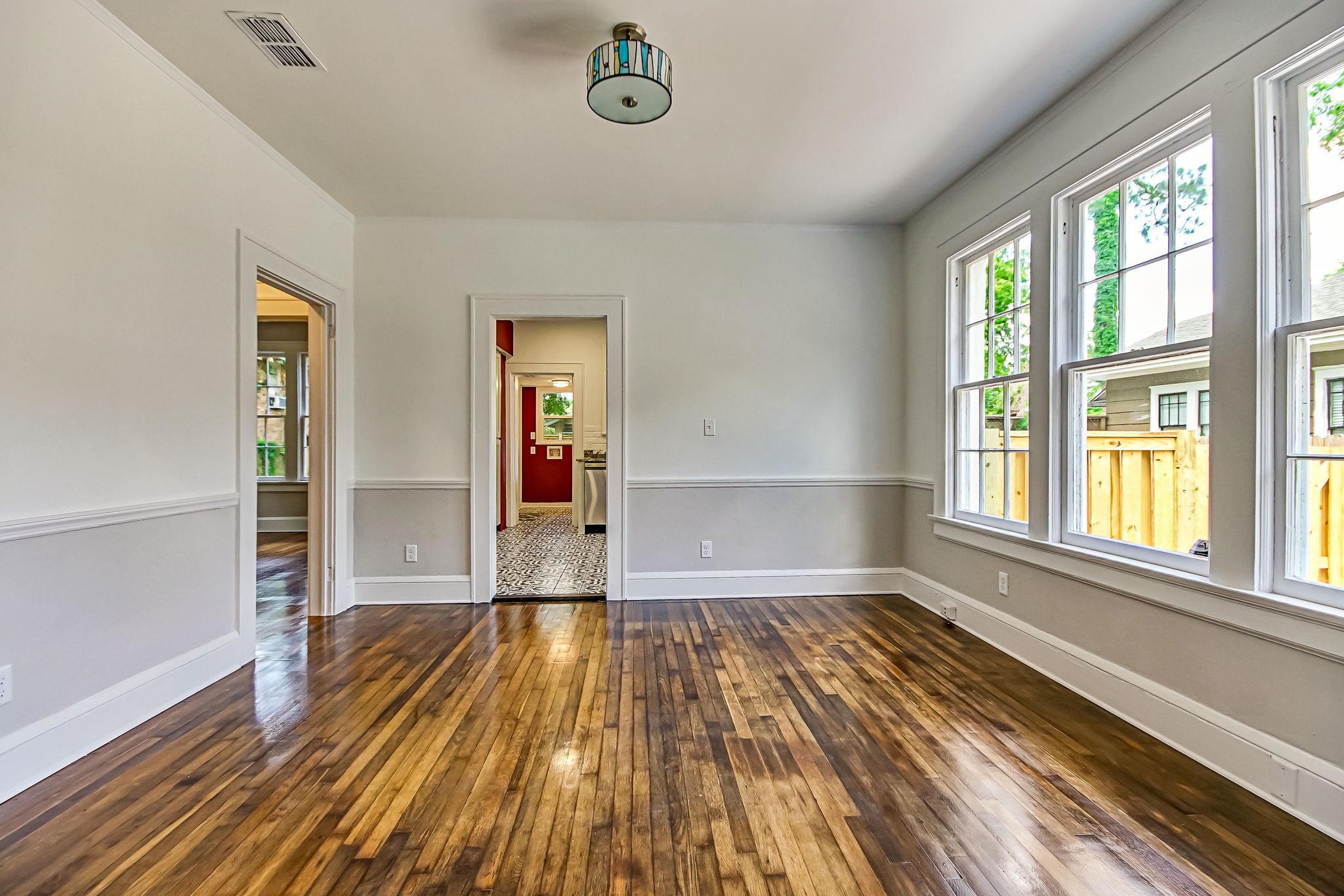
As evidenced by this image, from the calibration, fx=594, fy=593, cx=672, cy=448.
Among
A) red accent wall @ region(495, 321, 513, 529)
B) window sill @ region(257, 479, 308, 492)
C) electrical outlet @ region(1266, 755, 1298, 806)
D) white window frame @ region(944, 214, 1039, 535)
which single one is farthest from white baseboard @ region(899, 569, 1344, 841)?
window sill @ region(257, 479, 308, 492)

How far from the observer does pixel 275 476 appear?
729cm

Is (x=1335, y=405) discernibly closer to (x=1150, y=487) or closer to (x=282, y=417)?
(x=1150, y=487)

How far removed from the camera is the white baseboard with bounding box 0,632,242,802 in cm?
184

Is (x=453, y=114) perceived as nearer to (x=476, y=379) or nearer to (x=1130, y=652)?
(x=476, y=379)

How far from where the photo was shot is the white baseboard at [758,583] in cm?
414

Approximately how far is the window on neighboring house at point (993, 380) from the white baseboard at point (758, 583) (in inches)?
33.8

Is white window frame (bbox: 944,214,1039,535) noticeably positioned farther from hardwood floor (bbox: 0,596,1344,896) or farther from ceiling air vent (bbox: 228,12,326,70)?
ceiling air vent (bbox: 228,12,326,70)

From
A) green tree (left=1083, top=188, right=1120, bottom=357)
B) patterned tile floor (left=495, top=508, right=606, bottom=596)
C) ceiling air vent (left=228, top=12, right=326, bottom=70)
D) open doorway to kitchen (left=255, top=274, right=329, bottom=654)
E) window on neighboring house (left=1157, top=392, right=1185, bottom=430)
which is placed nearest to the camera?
ceiling air vent (left=228, top=12, right=326, bottom=70)

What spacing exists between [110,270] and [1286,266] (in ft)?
12.9

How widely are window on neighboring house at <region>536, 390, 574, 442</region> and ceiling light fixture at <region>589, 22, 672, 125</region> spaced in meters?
7.58

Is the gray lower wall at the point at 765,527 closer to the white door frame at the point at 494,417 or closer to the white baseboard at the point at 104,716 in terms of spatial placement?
the white door frame at the point at 494,417

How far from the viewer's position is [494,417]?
4.11 meters

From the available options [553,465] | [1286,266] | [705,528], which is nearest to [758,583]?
[705,528]

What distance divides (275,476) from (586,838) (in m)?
7.35
